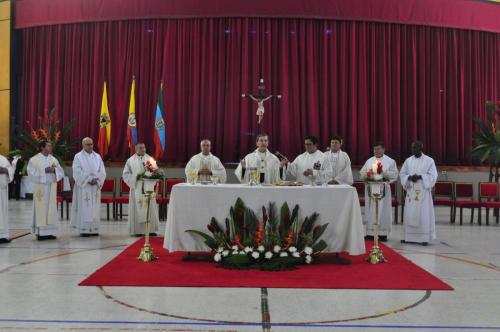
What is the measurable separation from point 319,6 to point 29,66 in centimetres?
857

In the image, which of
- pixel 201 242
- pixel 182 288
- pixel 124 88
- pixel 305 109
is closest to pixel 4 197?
pixel 201 242

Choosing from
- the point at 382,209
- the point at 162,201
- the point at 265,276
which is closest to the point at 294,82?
the point at 162,201

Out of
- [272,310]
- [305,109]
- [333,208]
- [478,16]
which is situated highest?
[478,16]

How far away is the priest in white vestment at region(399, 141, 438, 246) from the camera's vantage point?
903 centimetres

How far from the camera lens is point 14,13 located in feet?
55.1

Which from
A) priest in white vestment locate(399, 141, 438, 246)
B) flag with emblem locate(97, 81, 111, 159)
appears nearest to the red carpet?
priest in white vestment locate(399, 141, 438, 246)

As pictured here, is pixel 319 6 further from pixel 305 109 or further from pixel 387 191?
pixel 387 191

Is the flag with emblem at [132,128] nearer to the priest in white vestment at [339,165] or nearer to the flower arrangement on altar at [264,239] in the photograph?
the priest in white vestment at [339,165]

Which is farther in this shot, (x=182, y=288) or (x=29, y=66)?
(x=29, y=66)

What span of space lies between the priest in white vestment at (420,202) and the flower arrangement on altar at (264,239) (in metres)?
2.75

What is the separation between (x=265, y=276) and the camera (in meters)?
6.16

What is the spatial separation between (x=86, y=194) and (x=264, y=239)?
4312 millimetres

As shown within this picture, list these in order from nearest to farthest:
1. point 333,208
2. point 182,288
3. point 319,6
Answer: point 182,288
point 333,208
point 319,6

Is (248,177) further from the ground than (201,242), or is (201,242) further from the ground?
(248,177)
